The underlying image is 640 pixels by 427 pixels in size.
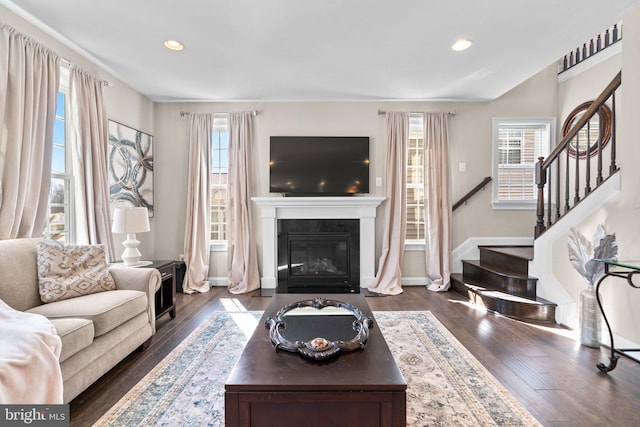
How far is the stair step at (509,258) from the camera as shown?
323 centimetres

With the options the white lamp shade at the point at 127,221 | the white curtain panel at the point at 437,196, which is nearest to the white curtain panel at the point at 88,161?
the white lamp shade at the point at 127,221

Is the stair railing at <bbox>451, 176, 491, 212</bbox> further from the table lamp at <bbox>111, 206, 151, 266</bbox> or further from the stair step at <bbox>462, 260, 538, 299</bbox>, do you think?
the table lamp at <bbox>111, 206, 151, 266</bbox>

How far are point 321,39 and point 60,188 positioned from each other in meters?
2.86

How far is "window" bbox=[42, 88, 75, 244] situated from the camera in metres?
2.69

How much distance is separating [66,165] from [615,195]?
198 inches

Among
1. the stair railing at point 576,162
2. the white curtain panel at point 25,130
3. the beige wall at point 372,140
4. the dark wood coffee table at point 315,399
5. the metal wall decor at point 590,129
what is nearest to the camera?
the dark wood coffee table at point 315,399

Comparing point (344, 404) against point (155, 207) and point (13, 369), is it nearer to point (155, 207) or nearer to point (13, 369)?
point (13, 369)

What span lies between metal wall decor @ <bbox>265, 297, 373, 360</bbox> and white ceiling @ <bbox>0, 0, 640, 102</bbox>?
2.21 metres

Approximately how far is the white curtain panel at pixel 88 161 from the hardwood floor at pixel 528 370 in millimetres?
1161

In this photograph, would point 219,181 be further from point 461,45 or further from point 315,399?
point 315,399

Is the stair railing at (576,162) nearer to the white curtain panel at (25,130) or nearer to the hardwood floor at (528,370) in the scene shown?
the hardwood floor at (528,370)

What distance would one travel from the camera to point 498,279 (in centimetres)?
332

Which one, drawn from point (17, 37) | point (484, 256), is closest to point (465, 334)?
point (484, 256)

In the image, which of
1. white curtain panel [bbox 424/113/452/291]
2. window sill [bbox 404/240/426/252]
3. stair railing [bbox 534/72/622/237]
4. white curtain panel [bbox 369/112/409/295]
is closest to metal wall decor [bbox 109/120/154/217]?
white curtain panel [bbox 369/112/409/295]
